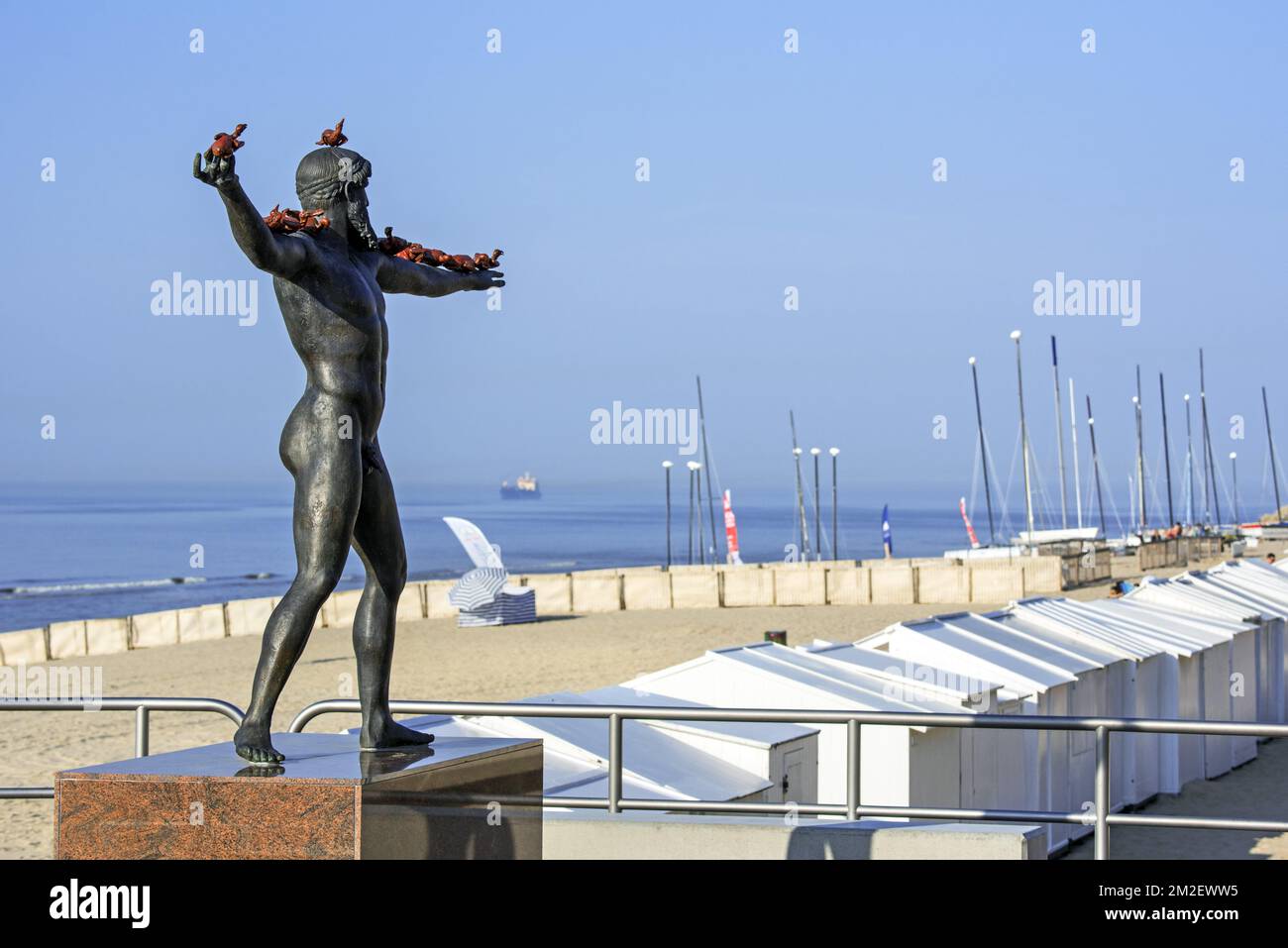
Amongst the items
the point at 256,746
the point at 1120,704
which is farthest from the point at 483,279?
the point at 1120,704

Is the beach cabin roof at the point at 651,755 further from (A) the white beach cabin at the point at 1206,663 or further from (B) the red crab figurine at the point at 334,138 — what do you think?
(A) the white beach cabin at the point at 1206,663

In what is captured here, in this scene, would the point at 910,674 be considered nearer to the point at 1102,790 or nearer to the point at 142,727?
the point at 1102,790

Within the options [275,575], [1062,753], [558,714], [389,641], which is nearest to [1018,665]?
[1062,753]

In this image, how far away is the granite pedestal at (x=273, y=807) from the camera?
566 cm

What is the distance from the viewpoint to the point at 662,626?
37.2 meters

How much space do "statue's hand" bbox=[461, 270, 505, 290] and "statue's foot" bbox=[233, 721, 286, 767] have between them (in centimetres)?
228

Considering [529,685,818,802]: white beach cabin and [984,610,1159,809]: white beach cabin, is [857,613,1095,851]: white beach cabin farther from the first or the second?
[529,685,818,802]: white beach cabin

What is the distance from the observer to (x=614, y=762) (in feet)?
25.1

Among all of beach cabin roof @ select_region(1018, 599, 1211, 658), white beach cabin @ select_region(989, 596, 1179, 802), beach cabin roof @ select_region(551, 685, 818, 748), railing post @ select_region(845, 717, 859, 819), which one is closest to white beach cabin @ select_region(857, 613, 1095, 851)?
white beach cabin @ select_region(989, 596, 1179, 802)

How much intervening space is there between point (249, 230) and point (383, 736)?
205cm

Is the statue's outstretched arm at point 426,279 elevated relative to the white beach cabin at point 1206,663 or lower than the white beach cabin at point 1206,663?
elevated

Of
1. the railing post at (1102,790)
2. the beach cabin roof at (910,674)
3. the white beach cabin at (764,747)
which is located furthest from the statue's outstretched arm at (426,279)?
the beach cabin roof at (910,674)

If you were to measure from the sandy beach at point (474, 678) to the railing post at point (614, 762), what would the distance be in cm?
897
